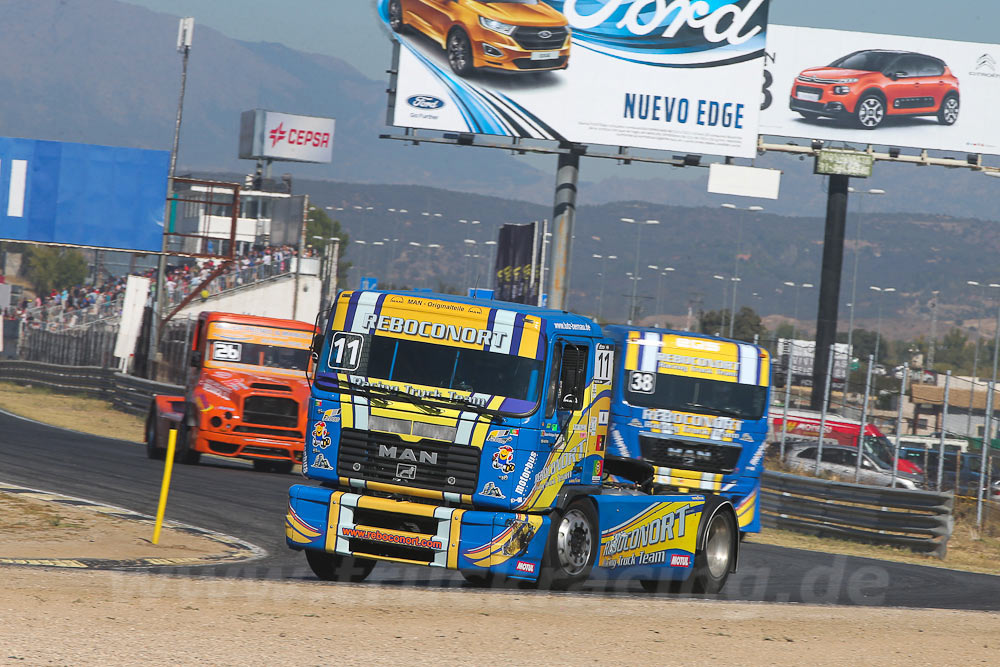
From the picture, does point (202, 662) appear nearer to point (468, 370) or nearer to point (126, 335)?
point (468, 370)

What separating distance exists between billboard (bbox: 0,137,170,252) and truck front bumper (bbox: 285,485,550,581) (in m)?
27.6

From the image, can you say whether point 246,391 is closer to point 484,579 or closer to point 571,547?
point 484,579

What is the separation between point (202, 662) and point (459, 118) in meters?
30.8

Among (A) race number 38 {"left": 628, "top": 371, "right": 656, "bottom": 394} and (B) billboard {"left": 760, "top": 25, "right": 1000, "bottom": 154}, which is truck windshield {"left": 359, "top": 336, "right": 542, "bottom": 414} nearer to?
(A) race number 38 {"left": 628, "top": 371, "right": 656, "bottom": 394}

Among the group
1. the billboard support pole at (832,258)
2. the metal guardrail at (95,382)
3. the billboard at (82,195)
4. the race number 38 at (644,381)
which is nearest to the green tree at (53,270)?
the metal guardrail at (95,382)

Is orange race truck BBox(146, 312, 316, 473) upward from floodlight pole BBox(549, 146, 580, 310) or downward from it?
downward

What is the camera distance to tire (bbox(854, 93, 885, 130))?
4691cm

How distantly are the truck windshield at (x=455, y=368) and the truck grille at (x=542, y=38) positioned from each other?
1077 inches

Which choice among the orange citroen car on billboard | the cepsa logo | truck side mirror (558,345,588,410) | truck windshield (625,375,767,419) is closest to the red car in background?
the orange citroen car on billboard

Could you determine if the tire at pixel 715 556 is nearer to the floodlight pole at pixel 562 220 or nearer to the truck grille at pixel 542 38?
the floodlight pole at pixel 562 220

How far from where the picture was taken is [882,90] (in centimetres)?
4694

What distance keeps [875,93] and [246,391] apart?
32.0 metres

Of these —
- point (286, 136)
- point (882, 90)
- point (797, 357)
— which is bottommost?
point (797, 357)

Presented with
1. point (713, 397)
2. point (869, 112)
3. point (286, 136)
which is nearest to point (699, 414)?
point (713, 397)
